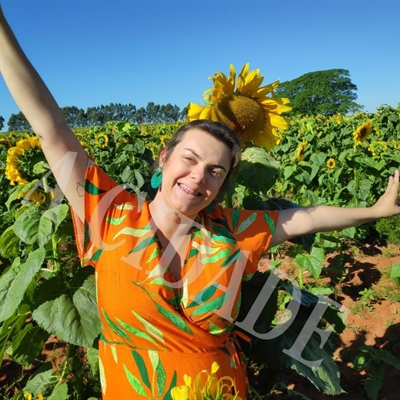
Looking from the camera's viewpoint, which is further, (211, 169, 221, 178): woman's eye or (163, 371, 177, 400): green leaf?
(211, 169, 221, 178): woman's eye

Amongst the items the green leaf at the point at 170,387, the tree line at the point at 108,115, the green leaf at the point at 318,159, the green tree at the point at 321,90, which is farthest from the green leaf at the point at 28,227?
the green tree at the point at 321,90

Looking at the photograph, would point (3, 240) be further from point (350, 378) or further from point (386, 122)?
point (386, 122)

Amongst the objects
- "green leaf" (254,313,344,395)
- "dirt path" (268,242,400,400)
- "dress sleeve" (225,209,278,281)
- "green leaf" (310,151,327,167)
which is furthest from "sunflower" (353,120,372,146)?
"dress sleeve" (225,209,278,281)

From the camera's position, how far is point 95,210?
129 cm

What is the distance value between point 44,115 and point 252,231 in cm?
80

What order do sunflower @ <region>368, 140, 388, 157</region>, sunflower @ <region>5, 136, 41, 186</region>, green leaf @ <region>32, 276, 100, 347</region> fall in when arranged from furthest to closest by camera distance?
sunflower @ <region>368, 140, 388, 157</region> < sunflower @ <region>5, 136, 41, 186</region> < green leaf @ <region>32, 276, 100, 347</region>

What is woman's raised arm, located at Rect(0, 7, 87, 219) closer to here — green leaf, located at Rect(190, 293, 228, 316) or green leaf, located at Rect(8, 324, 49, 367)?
green leaf, located at Rect(190, 293, 228, 316)

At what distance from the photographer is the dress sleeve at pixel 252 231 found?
1410 millimetres

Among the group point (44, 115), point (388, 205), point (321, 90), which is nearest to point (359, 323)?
point (388, 205)

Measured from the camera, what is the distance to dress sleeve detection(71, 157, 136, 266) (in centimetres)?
128

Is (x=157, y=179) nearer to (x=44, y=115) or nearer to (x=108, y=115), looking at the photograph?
(x=44, y=115)

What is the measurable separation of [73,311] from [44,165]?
71 cm

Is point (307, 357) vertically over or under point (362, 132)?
under

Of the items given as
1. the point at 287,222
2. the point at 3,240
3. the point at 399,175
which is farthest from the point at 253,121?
the point at 3,240
